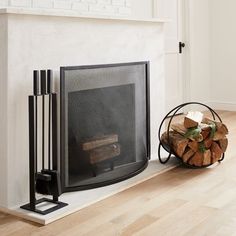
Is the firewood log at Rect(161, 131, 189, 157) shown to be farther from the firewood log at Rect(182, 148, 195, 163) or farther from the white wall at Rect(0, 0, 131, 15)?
the white wall at Rect(0, 0, 131, 15)

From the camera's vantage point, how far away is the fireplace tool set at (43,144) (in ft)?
7.28

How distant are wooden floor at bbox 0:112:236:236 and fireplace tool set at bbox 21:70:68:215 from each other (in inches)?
6.9

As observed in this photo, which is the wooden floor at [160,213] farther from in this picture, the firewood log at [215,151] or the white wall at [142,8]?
the white wall at [142,8]

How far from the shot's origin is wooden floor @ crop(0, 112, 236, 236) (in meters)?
2.03

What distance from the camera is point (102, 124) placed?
2697mm

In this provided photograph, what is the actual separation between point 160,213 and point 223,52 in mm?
4333

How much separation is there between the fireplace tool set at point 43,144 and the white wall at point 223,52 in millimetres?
4173

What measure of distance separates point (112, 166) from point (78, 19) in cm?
93

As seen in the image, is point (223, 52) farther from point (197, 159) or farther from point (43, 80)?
point (43, 80)

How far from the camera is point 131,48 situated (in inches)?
123

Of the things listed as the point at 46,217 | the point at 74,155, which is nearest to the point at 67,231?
the point at 46,217

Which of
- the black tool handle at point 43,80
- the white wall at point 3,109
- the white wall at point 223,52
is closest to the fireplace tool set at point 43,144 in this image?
the black tool handle at point 43,80

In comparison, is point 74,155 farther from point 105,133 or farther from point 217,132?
point 217,132

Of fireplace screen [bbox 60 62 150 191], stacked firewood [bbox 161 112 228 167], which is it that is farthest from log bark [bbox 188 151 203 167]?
fireplace screen [bbox 60 62 150 191]
